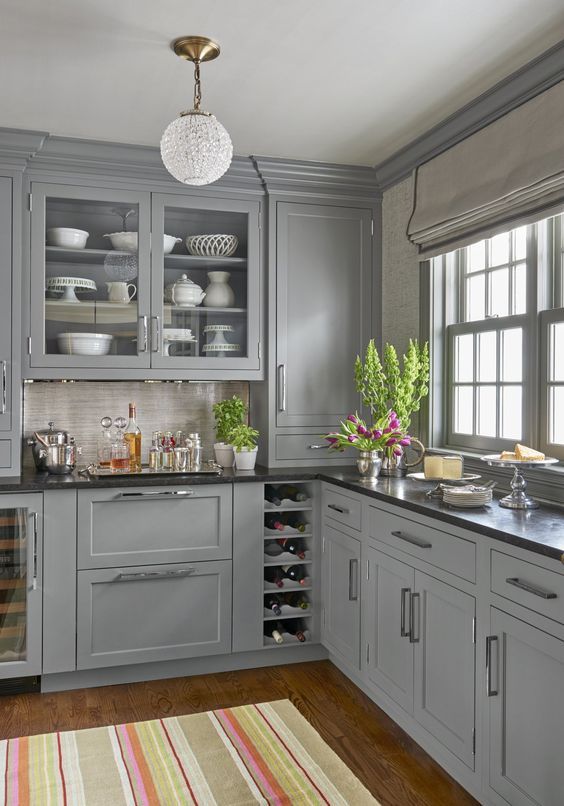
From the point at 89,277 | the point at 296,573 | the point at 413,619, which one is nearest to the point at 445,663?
the point at 413,619

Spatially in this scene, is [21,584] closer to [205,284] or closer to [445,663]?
[205,284]

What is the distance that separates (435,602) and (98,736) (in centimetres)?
137

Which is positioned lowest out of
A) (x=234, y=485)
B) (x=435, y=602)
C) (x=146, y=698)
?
(x=146, y=698)

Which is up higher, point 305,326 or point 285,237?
point 285,237

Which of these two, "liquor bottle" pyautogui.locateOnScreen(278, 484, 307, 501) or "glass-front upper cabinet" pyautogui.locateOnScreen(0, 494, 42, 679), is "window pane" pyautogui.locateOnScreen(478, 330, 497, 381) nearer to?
"liquor bottle" pyautogui.locateOnScreen(278, 484, 307, 501)

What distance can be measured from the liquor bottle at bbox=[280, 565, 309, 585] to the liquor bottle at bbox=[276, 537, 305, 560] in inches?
3.4

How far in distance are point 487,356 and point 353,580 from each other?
3.77ft

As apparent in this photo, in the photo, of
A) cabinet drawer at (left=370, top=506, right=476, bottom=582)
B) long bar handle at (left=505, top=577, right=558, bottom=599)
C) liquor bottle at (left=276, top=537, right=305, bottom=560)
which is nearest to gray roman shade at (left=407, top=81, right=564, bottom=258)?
cabinet drawer at (left=370, top=506, right=476, bottom=582)

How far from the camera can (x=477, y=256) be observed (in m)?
3.15

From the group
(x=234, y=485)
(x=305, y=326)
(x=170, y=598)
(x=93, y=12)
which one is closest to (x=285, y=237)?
(x=305, y=326)

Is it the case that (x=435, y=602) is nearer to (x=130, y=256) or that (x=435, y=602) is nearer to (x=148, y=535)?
(x=148, y=535)

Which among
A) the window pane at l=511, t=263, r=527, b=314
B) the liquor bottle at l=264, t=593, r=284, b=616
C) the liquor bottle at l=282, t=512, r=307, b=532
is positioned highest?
the window pane at l=511, t=263, r=527, b=314

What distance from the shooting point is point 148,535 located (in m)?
3.14

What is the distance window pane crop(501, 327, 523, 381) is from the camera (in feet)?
9.34
